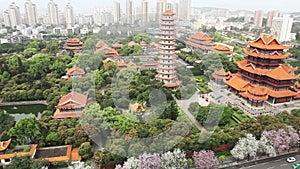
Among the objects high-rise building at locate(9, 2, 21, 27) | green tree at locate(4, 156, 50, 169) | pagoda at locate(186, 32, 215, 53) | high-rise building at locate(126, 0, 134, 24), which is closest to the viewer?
green tree at locate(4, 156, 50, 169)

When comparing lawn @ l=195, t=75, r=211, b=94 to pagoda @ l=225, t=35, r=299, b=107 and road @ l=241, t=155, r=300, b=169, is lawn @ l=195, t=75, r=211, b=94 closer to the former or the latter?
pagoda @ l=225, t=35, r=299, b=107

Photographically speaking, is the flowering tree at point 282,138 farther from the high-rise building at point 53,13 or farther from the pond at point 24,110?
the high-rise building at point 53,13

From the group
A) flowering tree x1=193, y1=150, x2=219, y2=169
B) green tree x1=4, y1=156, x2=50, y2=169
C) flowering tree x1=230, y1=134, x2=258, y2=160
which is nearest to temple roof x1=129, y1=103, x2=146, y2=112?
flowering tree x1=193, y1=150, x2=219, y2=169

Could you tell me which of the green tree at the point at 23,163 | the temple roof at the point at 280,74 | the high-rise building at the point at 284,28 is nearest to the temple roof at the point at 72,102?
the green tree at the point at 23,163

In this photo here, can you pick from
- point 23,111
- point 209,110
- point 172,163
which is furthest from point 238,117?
point 23,111

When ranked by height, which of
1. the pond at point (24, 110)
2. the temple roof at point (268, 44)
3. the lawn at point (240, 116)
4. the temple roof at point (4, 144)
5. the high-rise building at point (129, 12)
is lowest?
the pond at point (24, 110)

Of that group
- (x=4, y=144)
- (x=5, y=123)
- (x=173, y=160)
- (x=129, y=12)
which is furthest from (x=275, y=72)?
(x=129, y=12)
